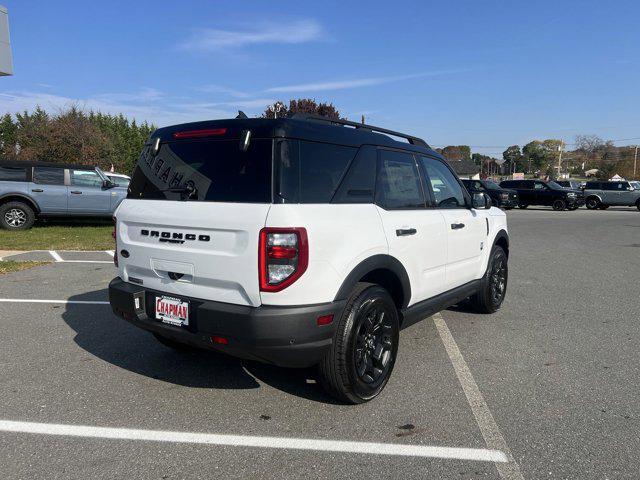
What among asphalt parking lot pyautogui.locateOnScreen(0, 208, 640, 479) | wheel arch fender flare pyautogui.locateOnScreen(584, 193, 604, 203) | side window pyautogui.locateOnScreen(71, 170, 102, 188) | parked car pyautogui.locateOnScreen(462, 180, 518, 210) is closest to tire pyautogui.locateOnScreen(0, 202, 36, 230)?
side window pyautogui.locateOnScreen(71, 170, 102, 188)

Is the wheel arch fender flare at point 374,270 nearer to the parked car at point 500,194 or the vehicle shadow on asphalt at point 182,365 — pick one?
the vehicle shadow on asphalt at point 182,365

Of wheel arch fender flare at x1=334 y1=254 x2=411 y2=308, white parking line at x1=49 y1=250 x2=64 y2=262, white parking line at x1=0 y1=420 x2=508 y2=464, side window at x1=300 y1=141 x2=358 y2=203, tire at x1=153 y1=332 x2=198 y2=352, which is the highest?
side window at x1=300 y1=141 x2=358 y2=203

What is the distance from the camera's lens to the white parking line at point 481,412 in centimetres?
270

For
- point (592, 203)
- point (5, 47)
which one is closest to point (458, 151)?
point (592, 203)

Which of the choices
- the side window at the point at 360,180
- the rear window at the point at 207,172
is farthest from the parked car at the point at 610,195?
the rear window at the point at 207,172

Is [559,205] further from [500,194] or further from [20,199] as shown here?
[20,199]

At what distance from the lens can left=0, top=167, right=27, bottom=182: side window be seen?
12.8 m

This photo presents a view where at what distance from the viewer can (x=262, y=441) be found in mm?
2945

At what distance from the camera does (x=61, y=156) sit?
3988 cm

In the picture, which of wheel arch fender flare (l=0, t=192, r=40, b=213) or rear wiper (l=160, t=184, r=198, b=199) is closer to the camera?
rear wiper (l=160, t=184, r=198, b=199)

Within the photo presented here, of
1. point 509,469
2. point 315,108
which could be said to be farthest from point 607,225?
point 315,108

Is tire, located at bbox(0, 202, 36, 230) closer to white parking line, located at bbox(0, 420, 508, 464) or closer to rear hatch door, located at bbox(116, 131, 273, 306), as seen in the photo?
rear hatch door, located at bbox(116, 131, 273, 306)

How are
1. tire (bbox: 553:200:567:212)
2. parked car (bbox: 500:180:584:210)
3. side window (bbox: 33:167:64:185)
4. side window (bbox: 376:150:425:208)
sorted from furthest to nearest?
tire (bbox: 553:200:567:212) < parked car (bbox: 500:180:584:210) < side window (bbox: 33:167:64:185) < side window (bbox: 376:150:425:208)

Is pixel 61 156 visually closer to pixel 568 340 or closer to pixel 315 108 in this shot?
pixel 315 108
